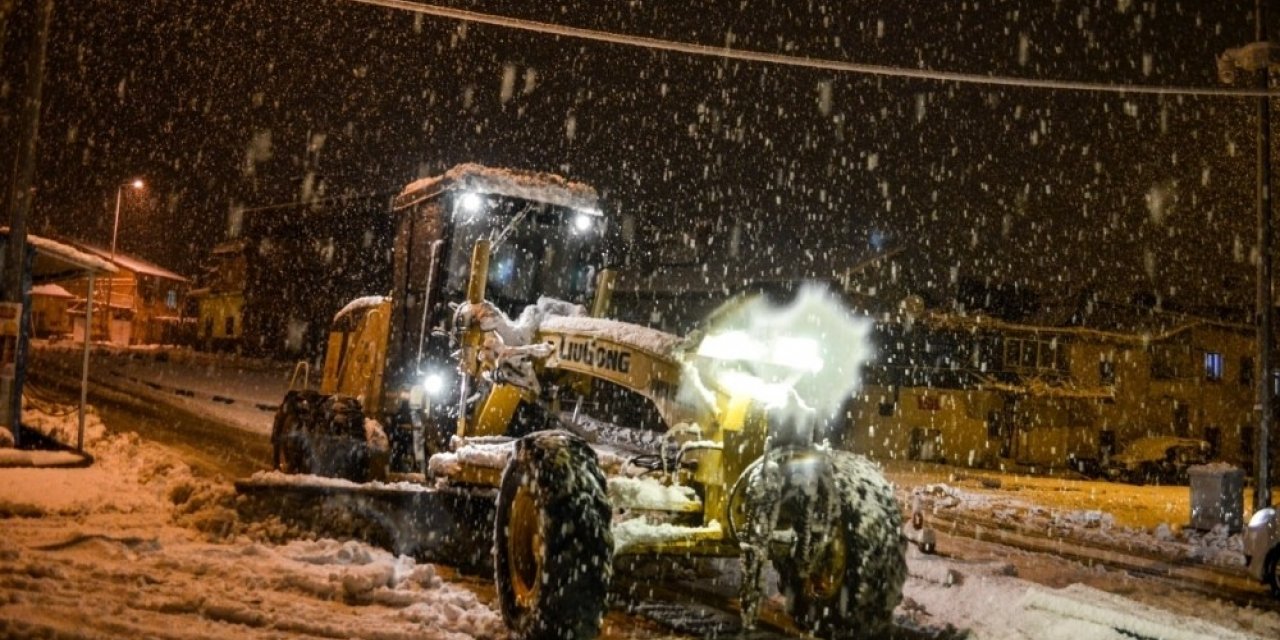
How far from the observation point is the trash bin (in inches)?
719

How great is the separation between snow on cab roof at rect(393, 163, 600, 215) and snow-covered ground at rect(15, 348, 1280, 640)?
3.95 m

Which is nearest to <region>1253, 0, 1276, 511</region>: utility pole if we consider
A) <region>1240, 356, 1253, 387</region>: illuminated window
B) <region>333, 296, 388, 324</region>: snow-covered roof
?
<region>333, 296, 388, 324</region>: snow-covered roof

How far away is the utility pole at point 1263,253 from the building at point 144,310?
5872cm

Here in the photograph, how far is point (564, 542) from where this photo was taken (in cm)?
646

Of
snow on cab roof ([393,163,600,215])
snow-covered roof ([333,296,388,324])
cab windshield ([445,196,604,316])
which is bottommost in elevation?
snow-covered roof ([333,296,388,324])

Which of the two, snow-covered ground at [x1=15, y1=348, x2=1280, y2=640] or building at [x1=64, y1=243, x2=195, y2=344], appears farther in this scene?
building at [x1=64, y1=243, x2=195, y2=344]

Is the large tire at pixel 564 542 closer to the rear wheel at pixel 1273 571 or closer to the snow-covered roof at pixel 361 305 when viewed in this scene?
the snow-covered roof at pixel 361 305

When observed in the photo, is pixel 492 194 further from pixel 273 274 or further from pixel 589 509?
pixel 273 274

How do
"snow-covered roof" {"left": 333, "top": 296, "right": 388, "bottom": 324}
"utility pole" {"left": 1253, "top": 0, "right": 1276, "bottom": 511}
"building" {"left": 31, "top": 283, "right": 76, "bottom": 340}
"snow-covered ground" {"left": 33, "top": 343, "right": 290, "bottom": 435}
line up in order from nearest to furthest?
"snow-covered roof" {"left": 333, "top": 296, "right": 388, "bottom": 324}, "utility pole" {"left": 1253, "top": 0, "right": 1276, "bottom": 511}, "snow-covered ground" {"left": 33, "top": 343, "right": 290, "bottom": 435}, "building" {"left": 31, "top": 283, "right": 76, "bottom": 340}

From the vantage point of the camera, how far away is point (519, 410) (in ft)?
35.8

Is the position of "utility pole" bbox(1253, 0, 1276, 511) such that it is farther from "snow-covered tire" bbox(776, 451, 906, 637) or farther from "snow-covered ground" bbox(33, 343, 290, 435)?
"snow-covered ground" bbox(33, 343, 290, 435)

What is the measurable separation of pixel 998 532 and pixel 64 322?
61838 mm

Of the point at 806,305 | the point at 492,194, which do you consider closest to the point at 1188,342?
the point at 806,305

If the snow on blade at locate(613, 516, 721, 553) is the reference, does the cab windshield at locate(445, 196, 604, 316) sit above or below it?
above
